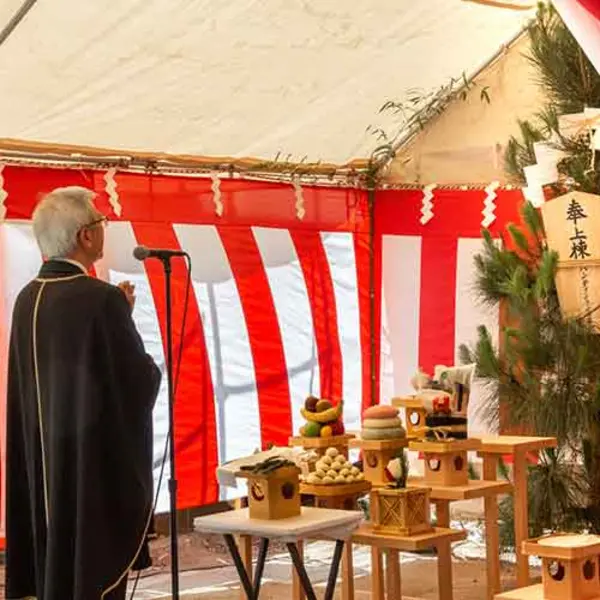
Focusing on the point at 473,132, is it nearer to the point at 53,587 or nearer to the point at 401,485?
the point at 401,485

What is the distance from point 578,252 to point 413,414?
42.8 inches

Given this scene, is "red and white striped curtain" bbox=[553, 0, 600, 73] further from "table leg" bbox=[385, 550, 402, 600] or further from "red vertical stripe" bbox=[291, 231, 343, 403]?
"red vertical stripe" bbox=[291, 231, 343, 403]

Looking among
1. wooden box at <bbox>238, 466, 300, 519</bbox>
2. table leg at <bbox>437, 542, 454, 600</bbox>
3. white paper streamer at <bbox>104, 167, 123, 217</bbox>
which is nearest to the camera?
wooden box at <bbox>238, 466, 300, 519</bbox>

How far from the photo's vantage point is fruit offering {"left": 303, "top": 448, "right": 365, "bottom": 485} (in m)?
3.97

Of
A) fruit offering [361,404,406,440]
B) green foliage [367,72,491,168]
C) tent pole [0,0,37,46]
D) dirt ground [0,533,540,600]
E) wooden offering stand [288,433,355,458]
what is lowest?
dirt ground [0,533,540,600]

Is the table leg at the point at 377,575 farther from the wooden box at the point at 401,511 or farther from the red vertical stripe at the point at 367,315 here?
the red vertical stripe at the point at 367,315

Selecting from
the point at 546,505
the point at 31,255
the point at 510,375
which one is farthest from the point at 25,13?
the point at 546,505

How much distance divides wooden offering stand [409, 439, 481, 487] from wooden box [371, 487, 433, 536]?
0.83ft

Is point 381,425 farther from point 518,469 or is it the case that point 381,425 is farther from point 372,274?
point 372,274

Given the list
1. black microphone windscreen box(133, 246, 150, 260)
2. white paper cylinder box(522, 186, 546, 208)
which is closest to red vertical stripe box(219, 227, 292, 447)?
white paper cylinder box(522, 186, 546, 208)

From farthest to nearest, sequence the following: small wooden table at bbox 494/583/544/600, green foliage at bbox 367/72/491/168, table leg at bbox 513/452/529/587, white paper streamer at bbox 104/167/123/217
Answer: green foliage at bbox 367/72/491/168, white paper streamer at bbox 104/167/123/217, table leg at bbox 513/452/529/587, small wooden table at bbox 494/583/544/600

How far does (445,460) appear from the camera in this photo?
4172 millimetres

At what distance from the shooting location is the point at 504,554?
5422 millimetres

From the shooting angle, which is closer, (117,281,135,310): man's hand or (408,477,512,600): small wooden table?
(117,281,135,310): man's hand
